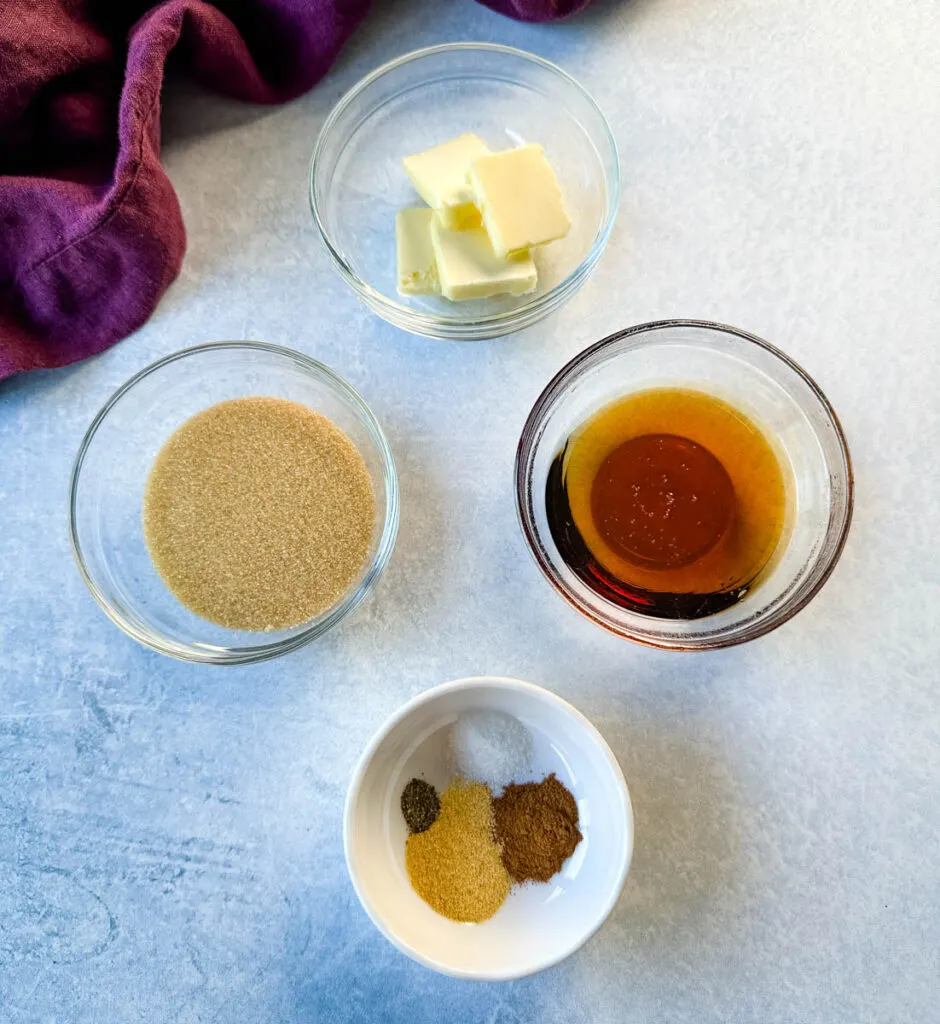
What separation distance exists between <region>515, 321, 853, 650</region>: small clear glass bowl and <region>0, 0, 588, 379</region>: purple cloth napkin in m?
0.52

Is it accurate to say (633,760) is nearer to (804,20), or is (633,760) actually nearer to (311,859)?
(311,859)

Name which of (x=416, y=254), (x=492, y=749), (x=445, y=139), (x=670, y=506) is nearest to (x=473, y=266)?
(x=416, y=254)

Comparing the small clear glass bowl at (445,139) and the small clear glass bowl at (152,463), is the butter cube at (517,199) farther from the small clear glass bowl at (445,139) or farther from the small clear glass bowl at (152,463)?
the small clear glass bowl at (152,463)

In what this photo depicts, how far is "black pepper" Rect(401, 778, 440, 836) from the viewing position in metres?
1.16

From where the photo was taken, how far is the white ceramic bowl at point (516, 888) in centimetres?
106

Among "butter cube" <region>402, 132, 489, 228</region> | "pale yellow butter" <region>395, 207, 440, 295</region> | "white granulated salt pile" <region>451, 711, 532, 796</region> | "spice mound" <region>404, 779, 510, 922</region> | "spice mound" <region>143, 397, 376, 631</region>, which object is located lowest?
"spice mound" <region>404, 779, 510, 922</region>

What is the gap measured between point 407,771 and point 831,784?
0.59m

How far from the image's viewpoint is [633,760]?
1202mm

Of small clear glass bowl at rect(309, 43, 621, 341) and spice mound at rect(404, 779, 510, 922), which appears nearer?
spice mound at rect(404, 779, 510, 922)

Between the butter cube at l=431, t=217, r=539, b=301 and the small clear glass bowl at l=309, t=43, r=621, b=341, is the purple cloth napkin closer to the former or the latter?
the small clear glass bowl at l=309, t=43, r=621, b=341

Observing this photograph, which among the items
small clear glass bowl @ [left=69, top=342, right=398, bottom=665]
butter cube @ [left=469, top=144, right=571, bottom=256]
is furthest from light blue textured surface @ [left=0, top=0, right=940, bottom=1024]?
butter cube @ [left=469, top=144, right=571, bottom=256]

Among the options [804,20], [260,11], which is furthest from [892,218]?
[260,11]

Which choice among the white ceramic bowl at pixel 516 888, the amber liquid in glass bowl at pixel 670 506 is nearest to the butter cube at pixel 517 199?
the amber liquid in glass bowl at pixel 670 506

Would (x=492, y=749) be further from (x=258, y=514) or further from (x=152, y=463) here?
(x=152, y=463)
